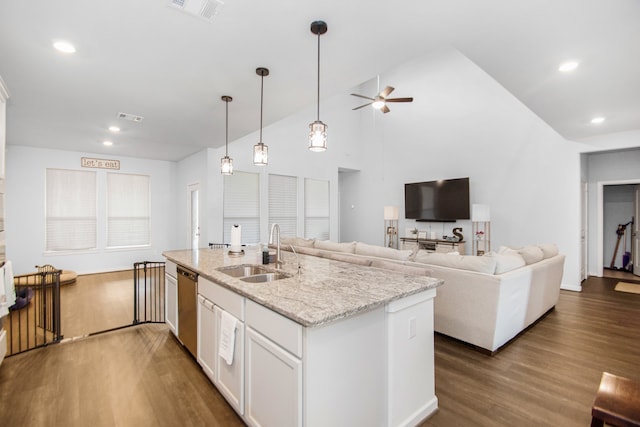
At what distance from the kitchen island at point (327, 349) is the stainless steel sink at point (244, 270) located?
0.35 meters

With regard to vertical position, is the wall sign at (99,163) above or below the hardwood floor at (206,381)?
above

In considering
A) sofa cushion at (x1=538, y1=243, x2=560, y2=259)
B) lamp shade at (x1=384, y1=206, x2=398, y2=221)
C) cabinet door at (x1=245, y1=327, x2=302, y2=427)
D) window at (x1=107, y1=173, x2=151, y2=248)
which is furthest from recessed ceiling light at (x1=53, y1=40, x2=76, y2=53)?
lamp shade at (x1=384, y1=206, x2=398, y2=221)

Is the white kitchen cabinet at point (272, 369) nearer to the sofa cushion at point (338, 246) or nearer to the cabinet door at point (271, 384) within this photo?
the cabinet door at point (271, 384)

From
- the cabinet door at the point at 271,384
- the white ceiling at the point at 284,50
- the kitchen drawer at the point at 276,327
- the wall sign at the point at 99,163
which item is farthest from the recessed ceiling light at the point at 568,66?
the wall sign at the point at 99,163

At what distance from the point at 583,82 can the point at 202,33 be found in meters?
3.53

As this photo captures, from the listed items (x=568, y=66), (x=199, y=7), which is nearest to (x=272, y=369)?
(x=199, y=7)

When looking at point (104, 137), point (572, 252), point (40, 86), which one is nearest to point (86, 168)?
point (104, 137)

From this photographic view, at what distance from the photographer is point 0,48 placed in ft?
7.84

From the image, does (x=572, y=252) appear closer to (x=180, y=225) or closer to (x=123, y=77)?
(x=123, y=77)

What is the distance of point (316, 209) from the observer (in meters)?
8.18

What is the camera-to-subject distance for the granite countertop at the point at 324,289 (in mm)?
1485

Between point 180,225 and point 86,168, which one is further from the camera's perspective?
point 180,225

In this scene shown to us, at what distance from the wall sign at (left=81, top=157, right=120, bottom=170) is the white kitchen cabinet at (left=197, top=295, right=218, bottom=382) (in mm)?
5902

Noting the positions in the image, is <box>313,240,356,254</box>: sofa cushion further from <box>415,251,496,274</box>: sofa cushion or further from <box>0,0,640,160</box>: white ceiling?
<box>0,0,640,160</box>: white ceiling
